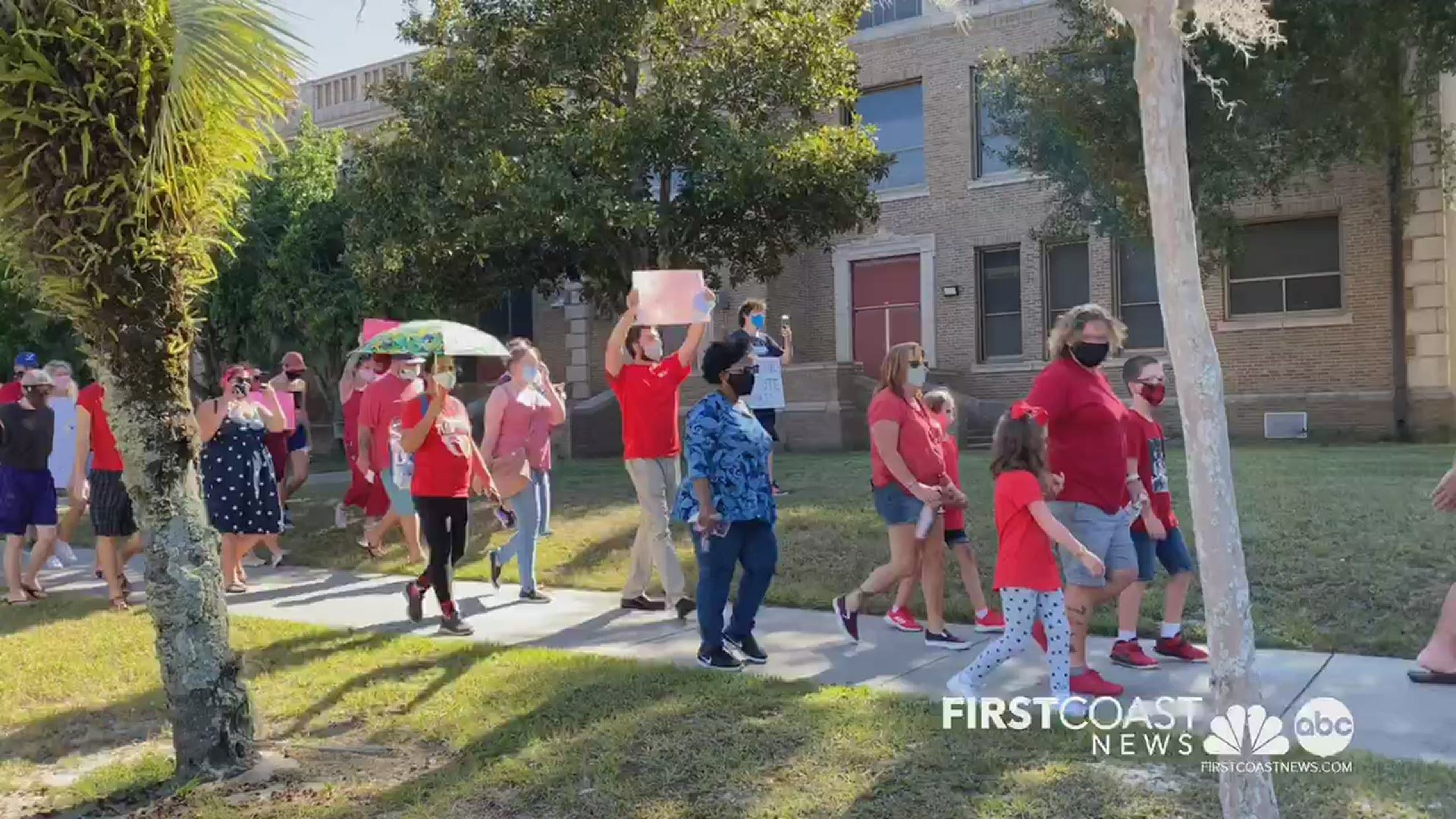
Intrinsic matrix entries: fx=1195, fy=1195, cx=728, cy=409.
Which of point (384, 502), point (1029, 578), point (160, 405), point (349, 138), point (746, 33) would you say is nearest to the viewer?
point (160, 405)

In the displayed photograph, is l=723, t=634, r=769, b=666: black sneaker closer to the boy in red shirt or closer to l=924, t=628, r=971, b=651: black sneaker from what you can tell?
l=924, t=628, r=971, b=651: black sneaker

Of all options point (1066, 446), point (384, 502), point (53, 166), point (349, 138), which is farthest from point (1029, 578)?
point (349, 138)

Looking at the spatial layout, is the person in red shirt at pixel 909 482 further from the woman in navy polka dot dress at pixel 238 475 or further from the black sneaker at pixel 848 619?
the woman in navy polka dot dress at pixel 238 475

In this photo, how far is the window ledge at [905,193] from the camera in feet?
79.3

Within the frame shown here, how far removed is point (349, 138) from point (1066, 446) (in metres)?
14.0

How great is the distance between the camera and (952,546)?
7.10 meters

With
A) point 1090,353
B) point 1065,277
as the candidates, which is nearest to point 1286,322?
point 1065,277

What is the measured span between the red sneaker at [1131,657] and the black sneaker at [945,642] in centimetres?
88

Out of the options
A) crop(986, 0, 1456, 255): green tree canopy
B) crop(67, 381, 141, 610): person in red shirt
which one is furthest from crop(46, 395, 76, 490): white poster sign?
crop(986, 0, 1456, 255): green tree canopy

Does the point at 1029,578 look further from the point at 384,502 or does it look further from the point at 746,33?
the point at 746,33

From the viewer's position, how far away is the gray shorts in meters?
5.82

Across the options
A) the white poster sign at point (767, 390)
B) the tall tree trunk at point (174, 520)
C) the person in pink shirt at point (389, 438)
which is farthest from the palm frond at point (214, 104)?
the white poster sign at point (767, 390)

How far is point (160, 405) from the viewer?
16.3 ft

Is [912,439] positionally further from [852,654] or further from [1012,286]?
[1012,286]
